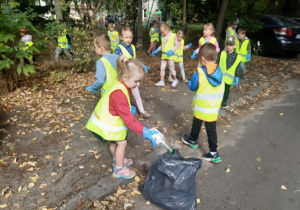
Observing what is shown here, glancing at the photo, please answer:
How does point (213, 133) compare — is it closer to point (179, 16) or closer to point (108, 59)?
point (108, 59)

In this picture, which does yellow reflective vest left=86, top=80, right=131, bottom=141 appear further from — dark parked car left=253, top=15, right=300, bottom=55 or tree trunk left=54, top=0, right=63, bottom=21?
dark parked car left=253, top=15, right=300, bottom=55

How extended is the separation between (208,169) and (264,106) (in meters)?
3.16

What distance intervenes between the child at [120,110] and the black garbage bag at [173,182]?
30 cm

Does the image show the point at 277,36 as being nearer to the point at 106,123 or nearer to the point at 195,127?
the point at 195,127

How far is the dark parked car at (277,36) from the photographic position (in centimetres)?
1006

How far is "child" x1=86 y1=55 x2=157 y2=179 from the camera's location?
2.51 metres

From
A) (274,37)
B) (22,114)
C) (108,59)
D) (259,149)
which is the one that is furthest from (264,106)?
(274,37)

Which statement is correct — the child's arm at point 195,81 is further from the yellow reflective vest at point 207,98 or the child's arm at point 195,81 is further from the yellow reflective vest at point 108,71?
the yellow reflective vest at point 108,71

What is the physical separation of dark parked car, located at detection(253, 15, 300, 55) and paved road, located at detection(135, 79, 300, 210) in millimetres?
6261

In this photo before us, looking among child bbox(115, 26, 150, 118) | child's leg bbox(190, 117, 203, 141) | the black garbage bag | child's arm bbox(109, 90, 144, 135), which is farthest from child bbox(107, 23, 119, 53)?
the black garbage bag

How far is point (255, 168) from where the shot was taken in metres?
3.50

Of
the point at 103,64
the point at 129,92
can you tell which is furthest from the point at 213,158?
the point at 103,64

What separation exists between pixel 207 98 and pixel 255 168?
1.27 meters

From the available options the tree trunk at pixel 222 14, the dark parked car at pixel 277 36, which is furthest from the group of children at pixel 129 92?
the dark parked car at pixel 277 36
